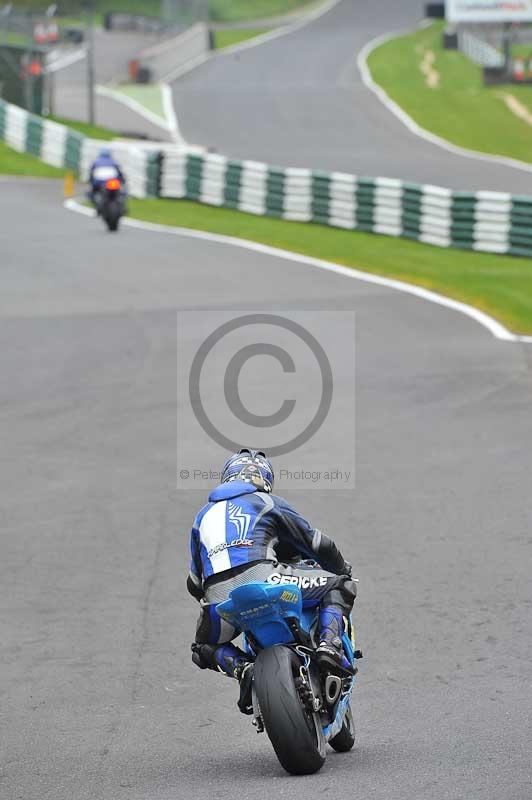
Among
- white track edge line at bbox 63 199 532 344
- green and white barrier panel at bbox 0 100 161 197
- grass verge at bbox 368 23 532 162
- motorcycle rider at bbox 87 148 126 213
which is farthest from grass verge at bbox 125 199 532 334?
grass verge at bbox 368 23 532 162

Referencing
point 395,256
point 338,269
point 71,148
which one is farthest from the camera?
point 71,148

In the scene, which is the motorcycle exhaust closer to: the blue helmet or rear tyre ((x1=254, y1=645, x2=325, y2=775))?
rear tyre ((x1=254, y1=645, x2=325, y2=775))

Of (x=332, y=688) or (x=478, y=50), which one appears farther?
(x=478, y=50)

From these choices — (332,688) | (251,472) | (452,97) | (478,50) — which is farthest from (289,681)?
(478,50)

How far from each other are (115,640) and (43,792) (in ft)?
8.64

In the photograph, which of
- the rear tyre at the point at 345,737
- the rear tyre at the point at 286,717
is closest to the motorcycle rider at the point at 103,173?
the rear tyre at the point at 345,737

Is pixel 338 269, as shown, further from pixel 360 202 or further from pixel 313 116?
pixel 313 116

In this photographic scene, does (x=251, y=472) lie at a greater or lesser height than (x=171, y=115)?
greater

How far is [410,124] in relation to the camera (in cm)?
4744

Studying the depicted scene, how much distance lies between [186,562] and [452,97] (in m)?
44.7

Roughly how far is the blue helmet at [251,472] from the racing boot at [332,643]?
2.24 feet

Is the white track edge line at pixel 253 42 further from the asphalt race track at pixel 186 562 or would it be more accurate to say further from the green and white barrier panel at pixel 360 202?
the asphalt race track at pixel 186 562

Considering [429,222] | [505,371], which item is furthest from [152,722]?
[429,222]

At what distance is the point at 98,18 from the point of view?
262 feet
